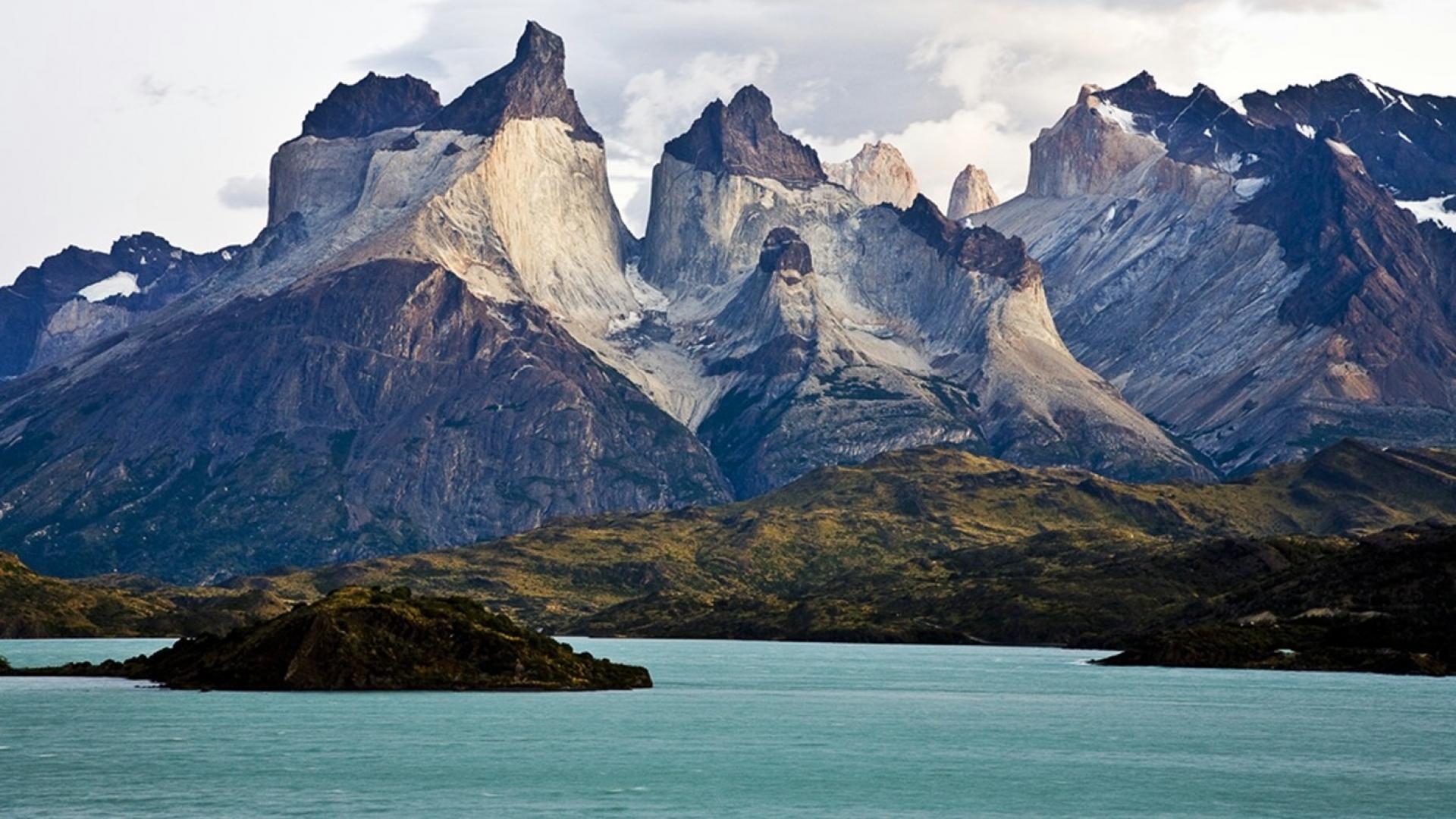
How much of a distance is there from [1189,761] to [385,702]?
255ft

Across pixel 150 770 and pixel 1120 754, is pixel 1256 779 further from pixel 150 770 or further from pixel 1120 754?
pixel 150 770

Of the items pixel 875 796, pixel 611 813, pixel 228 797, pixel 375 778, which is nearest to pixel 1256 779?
pixel 875 796

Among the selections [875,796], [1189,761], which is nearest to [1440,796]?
[1189,761]

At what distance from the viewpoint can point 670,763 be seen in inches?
5969

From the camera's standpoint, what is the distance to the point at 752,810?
12675 cm

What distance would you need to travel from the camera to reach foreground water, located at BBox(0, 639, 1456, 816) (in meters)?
128

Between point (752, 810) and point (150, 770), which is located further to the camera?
point (150, 770)

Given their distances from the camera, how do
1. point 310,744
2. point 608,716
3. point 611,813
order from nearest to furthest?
point 611,813
point 310,744
point 608,716

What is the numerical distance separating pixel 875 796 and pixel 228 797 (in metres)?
40.8

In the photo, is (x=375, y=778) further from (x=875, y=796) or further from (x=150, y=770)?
(x=875, y=796)

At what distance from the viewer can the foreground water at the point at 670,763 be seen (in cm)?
12850

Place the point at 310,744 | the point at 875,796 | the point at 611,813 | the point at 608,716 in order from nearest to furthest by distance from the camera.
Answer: the point at 611,813, the point at 875,796, the point at 310,744, the point at 608,716

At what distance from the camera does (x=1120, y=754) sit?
16375 cm

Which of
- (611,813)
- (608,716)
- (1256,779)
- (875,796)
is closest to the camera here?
(611,813)
